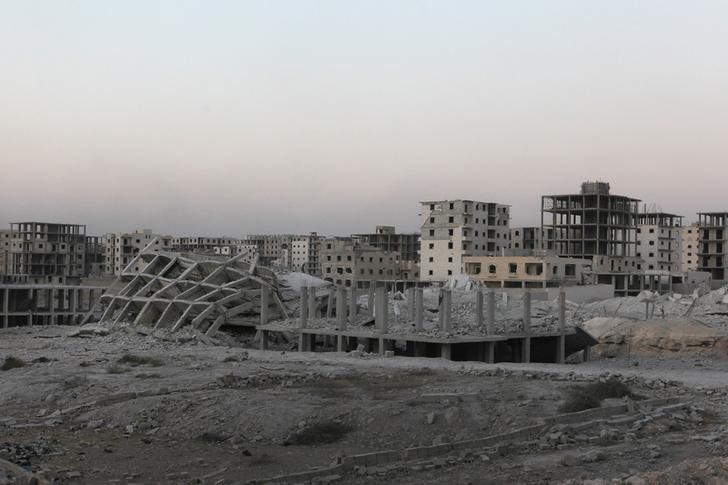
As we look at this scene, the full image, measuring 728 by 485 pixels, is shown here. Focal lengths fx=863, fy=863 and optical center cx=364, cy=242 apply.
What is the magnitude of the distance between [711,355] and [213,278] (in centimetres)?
2478

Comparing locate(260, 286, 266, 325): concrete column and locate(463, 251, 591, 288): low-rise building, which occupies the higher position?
locate(463, 251, 591, 288): low-rise building

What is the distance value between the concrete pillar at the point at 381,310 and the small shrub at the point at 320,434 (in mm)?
17540

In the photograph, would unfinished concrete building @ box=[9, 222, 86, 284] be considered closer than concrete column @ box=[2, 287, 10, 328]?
No

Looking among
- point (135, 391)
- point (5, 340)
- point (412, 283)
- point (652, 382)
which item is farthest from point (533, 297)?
point (135, 391)

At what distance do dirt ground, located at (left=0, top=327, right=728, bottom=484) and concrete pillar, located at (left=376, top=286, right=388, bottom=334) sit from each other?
310 inches

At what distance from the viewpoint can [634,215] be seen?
102 meters

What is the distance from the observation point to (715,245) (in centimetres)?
11212

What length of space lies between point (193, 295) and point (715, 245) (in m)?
86.9

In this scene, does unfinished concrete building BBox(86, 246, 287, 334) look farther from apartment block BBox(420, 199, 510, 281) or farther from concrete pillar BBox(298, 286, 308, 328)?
apartment block BBox(420, 199, 510, 281)

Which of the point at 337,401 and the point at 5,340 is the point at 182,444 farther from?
the point at 5,340

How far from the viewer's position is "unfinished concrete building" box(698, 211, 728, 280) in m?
111

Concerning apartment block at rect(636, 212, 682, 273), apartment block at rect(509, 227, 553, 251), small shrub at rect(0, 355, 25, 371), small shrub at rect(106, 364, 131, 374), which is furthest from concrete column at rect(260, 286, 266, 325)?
apartment block at rect(636, 212, 682, 273)

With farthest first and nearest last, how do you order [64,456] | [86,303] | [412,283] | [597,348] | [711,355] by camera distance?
[412,283]
[86,303]
[597,348]
[711,355]
[64,456]

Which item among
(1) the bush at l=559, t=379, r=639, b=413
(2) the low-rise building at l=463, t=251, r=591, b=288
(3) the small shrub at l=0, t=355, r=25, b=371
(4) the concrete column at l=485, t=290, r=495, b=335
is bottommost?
(3) the small shrub at l=0, t=355, r=25, b=371
